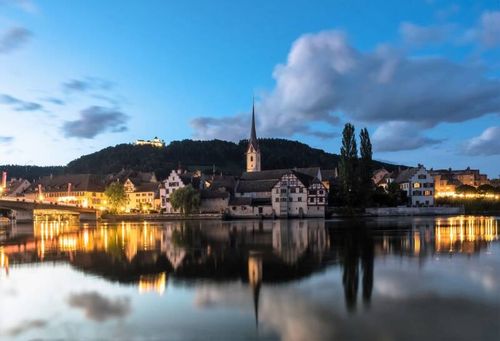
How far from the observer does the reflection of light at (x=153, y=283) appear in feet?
61.5

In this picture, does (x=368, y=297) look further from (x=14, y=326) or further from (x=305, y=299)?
(x=14, y=326)

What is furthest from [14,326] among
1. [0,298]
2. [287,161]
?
[287,161]

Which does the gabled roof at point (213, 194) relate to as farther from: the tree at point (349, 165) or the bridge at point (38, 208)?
the tree at point (349, 165)

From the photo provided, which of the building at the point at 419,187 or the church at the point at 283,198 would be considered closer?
the church at the point at 283,198

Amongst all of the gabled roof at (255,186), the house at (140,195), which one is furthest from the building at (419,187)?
the house at (140,195)

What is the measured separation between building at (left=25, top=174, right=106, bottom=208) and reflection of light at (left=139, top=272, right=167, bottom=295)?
4204 inches

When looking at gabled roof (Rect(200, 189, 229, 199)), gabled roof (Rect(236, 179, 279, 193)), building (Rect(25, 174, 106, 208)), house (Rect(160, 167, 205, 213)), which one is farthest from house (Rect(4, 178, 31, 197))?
gabled roof (Rect(236, 179, 279, 193))

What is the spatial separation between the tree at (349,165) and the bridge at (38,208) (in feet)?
153

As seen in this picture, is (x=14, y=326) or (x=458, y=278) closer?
(x=14, y=326)

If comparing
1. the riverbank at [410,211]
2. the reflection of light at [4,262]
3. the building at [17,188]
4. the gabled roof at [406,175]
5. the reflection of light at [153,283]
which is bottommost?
the riverbank at [410,211]

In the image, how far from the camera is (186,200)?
9175 cm

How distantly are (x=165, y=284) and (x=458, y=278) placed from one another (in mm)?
11953

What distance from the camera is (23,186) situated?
15275cm

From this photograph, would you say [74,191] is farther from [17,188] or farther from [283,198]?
[283,198]
